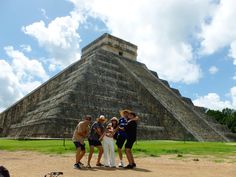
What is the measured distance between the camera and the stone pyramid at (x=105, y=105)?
23.5m

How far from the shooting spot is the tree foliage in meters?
48.3

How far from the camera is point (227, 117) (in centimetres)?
5059

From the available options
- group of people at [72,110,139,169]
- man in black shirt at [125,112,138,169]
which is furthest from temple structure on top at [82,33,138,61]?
→ man in black shirt at [125,112,138,169]

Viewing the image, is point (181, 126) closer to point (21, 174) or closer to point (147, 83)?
point (147, 83)

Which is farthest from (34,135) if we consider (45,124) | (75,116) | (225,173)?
(225,173)

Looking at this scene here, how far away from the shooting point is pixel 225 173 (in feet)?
26.9

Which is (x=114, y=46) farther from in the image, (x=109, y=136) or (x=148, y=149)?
(x=109, y=136)

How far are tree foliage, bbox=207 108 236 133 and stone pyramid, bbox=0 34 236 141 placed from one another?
48.6ft

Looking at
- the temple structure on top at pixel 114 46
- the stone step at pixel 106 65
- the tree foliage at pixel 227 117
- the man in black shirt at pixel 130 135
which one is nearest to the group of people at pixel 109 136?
the man in black shirt at pixel 130 135

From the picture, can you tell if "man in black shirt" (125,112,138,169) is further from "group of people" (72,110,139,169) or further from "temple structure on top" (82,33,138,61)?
"temple structure on top" (82,33,138,61)

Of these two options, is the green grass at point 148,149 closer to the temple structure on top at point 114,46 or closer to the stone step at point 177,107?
the stone step at point 177,107

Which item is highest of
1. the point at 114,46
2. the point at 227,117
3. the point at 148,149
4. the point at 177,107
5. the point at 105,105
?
the point at 114,46

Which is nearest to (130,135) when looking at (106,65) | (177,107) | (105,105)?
(105,105)

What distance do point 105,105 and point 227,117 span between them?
3065cm
